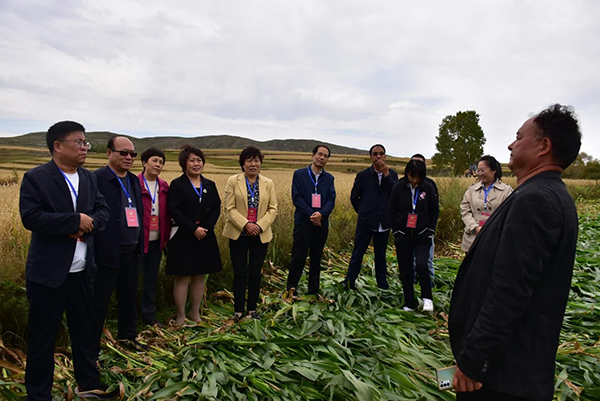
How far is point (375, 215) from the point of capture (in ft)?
16.8

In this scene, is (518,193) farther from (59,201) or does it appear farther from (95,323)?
(95,323)

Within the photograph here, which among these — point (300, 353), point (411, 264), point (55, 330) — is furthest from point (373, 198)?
point (55, 330)

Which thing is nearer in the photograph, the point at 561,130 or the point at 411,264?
the point at 561,130

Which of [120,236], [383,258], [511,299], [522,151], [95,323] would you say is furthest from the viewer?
[383,258]

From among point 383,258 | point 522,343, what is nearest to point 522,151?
point 522,343

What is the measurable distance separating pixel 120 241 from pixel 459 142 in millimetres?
40239

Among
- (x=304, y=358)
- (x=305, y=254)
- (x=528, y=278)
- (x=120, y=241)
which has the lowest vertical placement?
(x=304, y=358)

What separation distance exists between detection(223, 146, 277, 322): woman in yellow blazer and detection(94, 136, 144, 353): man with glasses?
1.03 m

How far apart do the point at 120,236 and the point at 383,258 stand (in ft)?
11.1

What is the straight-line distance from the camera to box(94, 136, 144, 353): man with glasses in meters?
3.19

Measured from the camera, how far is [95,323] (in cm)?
316

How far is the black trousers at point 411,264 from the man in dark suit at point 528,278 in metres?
2.84

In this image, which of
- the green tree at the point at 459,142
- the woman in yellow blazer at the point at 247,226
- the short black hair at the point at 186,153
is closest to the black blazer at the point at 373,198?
the woman in yellow blazer at the point at 247,226

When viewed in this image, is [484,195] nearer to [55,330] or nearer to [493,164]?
[493,164]
